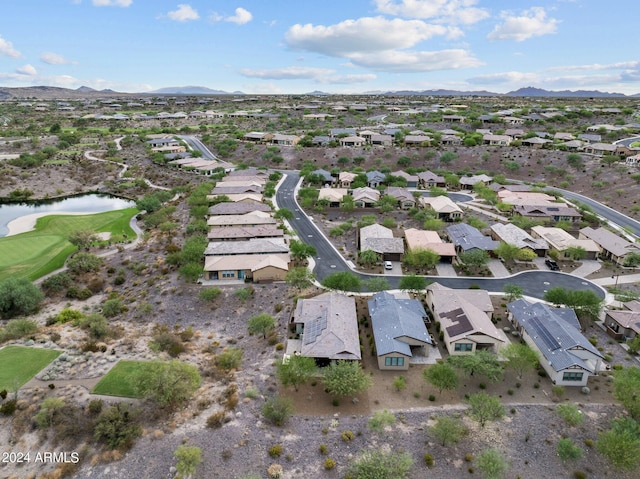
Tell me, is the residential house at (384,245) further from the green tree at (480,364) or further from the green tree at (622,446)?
the green tree at (622,446)

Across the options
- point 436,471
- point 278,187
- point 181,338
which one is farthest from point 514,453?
point 278,187

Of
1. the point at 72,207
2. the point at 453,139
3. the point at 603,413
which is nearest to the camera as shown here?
the point at 603,413

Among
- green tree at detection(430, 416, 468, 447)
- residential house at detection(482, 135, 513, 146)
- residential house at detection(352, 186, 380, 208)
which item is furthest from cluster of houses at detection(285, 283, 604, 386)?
residential house at detection(482, 135, 513, 146)

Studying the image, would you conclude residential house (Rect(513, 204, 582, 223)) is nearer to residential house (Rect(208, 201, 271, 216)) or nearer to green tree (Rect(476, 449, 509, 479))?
residential house (Rect(208, 201, 271, 216))

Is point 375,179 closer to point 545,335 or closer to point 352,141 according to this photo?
point 352,141

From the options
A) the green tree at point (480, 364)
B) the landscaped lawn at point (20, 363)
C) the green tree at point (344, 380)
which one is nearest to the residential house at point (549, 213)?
the green tree at point (480, 364)

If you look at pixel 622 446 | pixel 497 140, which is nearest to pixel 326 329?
pixel 622 446

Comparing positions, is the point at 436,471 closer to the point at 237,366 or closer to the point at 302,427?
the point at 302,427
